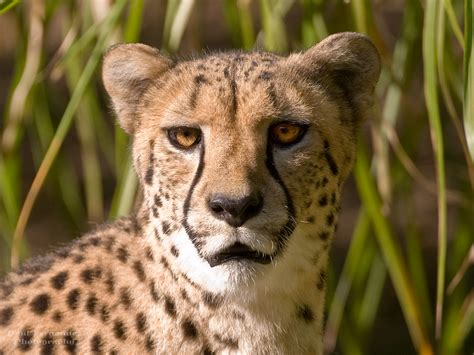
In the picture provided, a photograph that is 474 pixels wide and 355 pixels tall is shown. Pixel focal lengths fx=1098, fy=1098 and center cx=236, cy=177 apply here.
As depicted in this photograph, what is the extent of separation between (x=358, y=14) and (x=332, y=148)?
0.74 metres

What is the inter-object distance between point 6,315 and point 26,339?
9 cm

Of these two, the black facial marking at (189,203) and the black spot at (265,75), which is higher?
the black spot at (265,75)

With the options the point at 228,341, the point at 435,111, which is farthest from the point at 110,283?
the point at 435,111

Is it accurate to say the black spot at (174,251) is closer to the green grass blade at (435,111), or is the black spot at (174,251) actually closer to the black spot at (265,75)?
the black spot at (265,75)

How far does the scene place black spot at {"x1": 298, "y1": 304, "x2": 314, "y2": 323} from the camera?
2172mm

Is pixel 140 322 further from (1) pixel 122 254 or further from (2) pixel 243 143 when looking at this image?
(2) pixel 243 143

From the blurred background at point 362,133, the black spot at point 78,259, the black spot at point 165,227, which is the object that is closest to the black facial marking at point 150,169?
the black spot at point 165,227

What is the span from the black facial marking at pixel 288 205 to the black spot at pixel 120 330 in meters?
0.35

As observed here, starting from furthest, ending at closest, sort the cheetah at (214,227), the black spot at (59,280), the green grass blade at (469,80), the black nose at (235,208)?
1. the green grass blade at (469,80)
2. the black spot at (59,280)
3. the cheetah at (214,227)
4. the black nose at (235,208)

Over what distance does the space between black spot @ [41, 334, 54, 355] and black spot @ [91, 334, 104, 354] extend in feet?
0.27

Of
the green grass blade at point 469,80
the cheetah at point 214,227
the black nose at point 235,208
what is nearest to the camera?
the black nose at point 235,208

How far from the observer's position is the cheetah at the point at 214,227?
2008mm

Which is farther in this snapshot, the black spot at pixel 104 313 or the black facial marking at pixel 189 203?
the black spot at pixel 104 313

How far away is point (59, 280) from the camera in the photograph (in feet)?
7.30
